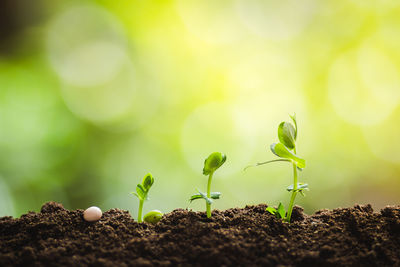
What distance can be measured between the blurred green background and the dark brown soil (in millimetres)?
1519

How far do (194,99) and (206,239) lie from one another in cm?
181

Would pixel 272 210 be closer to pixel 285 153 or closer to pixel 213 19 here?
pixel 285 153

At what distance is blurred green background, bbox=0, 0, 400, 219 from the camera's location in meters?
2.41

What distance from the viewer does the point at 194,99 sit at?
2.55 metres

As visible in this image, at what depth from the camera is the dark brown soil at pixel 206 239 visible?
768 mm

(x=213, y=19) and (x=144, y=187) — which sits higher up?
(x=213, y=19)

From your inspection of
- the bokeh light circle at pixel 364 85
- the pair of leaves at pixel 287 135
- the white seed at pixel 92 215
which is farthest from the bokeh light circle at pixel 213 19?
the white seed at pixel 92 215

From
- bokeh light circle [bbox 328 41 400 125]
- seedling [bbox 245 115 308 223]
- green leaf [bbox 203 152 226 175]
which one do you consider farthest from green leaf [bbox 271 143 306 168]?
bokeh light circle [bbox 328 41 400 125]

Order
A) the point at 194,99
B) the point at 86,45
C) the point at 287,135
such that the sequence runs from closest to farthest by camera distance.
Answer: the point at 287,135 < the point at 86,45 < the point at 194,99

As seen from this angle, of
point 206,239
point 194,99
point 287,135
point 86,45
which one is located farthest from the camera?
point 194,99

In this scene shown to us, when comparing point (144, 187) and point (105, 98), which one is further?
point (105, 98)

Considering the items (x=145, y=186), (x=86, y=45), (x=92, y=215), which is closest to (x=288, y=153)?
(x=145, y=186)

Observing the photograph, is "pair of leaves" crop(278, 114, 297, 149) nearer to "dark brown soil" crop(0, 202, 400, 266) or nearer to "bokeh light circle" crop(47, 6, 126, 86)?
"dark brown soil" crop(0, 202, 400, 266)

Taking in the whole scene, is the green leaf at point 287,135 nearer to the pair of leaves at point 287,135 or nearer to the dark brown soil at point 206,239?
the pair of leaves at point 287,135
